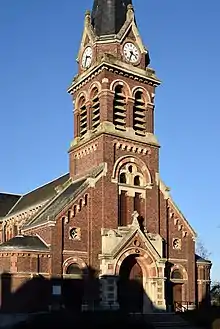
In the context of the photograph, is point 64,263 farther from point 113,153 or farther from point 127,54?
point 127,54

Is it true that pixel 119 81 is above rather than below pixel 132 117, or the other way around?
above

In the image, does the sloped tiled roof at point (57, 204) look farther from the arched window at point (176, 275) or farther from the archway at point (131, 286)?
the arched window at point (176, 275)

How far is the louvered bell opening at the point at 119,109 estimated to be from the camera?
4406 cm

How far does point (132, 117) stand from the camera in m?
44.6

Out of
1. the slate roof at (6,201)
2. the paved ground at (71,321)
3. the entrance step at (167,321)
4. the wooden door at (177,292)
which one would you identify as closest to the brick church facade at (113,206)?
the wooden door at (177,292)

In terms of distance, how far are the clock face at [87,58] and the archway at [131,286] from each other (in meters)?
16.6

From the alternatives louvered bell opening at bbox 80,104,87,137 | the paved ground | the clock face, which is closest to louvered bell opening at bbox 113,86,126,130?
louvered bell opening at bbox 80,104,87,137

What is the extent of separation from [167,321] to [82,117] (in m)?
18.1

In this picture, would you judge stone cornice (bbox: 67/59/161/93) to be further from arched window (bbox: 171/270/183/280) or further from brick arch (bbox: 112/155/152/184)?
arched window (bbox: 171/270/183/280)

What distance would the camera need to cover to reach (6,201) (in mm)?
60344

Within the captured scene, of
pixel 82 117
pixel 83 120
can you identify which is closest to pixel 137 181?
pixel 83 120

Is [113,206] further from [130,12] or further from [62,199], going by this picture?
[130,12]

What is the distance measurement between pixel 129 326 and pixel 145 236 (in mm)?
9541

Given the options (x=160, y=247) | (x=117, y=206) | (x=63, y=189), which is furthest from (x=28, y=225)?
(x=160, y=247)
